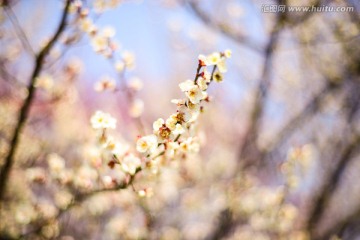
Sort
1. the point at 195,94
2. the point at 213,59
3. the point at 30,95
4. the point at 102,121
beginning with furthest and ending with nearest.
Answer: the point at 30,95 → the point at 102,121 → the point at 213,59 → the point at 195,94

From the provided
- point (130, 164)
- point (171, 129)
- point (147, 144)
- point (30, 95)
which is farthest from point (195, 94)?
point (30, 95)

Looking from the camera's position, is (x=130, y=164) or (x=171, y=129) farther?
(x=130, y=164)

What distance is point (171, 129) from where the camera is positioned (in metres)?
1.90

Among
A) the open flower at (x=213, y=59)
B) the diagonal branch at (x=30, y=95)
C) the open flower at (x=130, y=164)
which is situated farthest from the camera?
the diagonal branch at (x=30, y=95)

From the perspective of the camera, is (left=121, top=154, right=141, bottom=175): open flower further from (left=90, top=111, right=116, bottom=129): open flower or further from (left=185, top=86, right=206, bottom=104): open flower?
(left=185, top=86, right=206, bottom=104): open flower

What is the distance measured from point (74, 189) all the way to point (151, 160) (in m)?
1.46

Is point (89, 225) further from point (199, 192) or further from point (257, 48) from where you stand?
point (257, 48)

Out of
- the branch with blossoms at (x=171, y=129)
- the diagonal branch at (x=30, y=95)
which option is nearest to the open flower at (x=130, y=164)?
the branch with blossoms at (x=171, y=129)

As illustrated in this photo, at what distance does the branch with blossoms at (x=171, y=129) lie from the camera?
6.13ft

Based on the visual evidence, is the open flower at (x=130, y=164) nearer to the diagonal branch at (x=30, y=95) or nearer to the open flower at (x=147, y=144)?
the open flower at (x=147, y=144)

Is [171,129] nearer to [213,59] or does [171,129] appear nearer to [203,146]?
[213,59]

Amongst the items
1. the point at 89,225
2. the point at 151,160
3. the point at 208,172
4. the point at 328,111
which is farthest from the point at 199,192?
the point at 151,160

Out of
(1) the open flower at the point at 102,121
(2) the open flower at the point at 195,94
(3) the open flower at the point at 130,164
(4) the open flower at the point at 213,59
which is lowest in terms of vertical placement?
(3) the open flower at the point at 130,164

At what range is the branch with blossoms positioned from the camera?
1868mm
